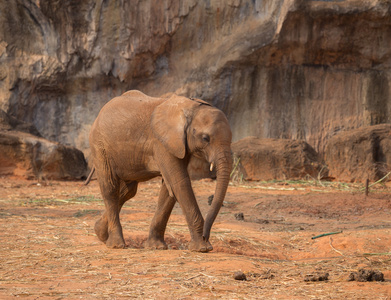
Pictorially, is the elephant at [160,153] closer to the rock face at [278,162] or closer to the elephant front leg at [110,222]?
the elephant front leg at [110,222]

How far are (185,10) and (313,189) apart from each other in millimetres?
10059

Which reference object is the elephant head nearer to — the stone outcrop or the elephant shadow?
the elephant shadow

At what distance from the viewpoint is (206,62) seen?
20.8 meters

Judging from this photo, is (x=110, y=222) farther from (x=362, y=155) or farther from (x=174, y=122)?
(x=362, y=155)

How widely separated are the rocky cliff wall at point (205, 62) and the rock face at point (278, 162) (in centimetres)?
367

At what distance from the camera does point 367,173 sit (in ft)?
52.5

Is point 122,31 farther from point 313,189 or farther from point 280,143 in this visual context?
point 313,189

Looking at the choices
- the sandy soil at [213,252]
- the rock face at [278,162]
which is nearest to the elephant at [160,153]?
the sandy soil at [213,252]

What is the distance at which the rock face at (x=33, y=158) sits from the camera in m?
17.7

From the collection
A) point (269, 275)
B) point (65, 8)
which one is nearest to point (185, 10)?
point (65, 8)

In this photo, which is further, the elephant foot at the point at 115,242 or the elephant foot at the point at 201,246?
the elephant foot at the point at 115,242

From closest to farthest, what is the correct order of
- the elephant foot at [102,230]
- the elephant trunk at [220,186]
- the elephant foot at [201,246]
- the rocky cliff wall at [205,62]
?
the elephant trunk at [220,186] → the elephant foot at [201,246] → the elephant foot at [102,230] → the rocky cliff wall at [205,62]

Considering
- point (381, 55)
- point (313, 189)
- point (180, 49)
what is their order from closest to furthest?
point (313, 189) → point (381, 55) → point (180, 49)

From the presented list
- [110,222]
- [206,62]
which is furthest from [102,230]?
[206,62]
